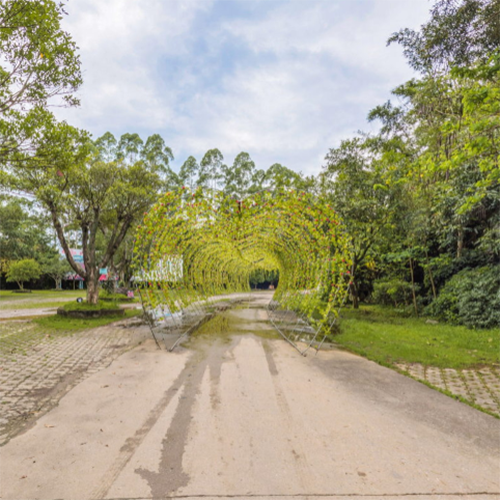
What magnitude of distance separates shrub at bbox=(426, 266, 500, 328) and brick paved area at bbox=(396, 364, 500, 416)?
4.02 m

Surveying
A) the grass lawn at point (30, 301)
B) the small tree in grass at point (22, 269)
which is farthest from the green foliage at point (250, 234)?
the small tree in grass at point (22, 269)

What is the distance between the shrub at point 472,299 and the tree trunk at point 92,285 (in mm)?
12204

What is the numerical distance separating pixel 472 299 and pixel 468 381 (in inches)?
223

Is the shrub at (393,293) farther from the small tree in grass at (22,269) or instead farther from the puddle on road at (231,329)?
the small tree in grass at (22,269)

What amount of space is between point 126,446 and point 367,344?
223 inches

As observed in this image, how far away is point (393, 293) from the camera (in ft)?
44.6

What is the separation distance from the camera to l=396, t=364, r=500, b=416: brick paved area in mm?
3912

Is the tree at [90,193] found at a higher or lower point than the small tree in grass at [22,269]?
higher

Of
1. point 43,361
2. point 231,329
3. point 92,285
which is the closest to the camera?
point 43,361

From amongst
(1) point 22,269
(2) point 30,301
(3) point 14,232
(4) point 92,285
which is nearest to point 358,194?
(4) point 92,285

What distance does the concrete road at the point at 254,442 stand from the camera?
2.23 m

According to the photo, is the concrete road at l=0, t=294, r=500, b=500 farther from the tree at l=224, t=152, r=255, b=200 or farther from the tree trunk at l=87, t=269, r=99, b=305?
the tree at l=224, t=152, r=255, b=200

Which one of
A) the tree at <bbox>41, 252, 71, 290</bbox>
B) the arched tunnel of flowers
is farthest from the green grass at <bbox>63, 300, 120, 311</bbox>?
the tree at <bbox>41, 252, 71, 290</bbox>

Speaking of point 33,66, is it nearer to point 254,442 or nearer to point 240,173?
point 254,442
